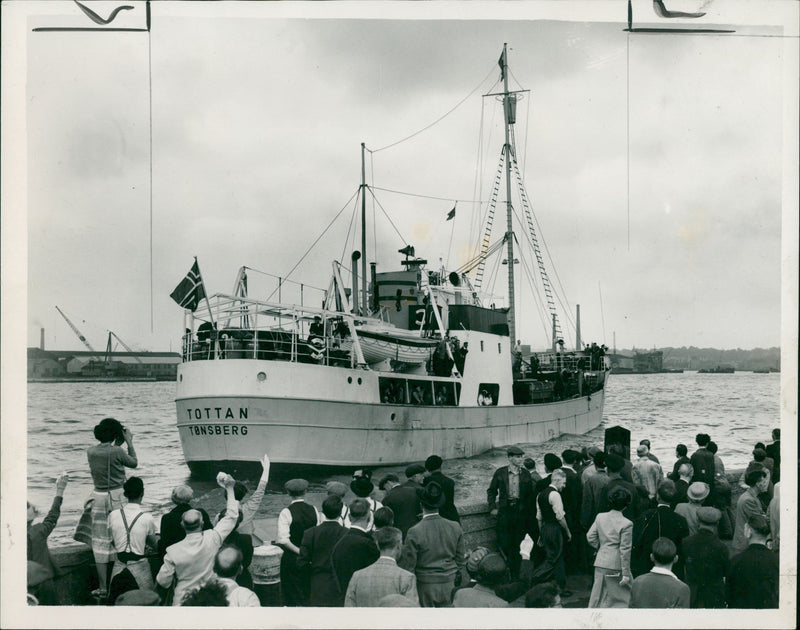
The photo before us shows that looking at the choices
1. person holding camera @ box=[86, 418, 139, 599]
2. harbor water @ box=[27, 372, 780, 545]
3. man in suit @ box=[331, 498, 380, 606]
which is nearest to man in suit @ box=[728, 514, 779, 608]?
harbor water @ box=[27, 372, 780, 545]

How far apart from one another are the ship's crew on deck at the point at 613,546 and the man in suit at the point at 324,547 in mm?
2425

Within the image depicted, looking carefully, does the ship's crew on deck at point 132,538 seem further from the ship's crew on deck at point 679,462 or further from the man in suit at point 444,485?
the ship's crew on deck at point 679,462

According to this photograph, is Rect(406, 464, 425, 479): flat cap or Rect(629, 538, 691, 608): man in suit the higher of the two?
Rect(406, 464, 425, 479): flat cap

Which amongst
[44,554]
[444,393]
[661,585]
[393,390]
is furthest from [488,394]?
[44,554]

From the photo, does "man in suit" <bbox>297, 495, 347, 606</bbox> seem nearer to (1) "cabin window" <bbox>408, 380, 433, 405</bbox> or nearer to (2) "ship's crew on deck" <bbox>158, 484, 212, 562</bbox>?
(2) "ship's crew on deck" <bbox>158, 484, 212, 562</bbox>

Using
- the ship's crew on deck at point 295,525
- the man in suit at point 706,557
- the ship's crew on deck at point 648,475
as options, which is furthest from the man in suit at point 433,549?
the ship's crew on deck at point 648,475

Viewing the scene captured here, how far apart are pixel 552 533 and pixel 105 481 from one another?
4.72m

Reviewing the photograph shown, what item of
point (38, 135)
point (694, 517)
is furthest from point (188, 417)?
point (694, 517)

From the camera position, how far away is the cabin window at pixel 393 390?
54.8 ft

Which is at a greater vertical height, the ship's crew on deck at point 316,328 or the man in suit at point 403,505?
the ship's crew on deck at point 316,328

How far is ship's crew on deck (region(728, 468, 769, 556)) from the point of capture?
7.43m

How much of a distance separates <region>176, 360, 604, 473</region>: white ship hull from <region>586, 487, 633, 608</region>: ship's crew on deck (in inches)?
334

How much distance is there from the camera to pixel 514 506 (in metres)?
7.84

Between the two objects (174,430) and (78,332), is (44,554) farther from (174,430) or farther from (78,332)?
(174,430)
